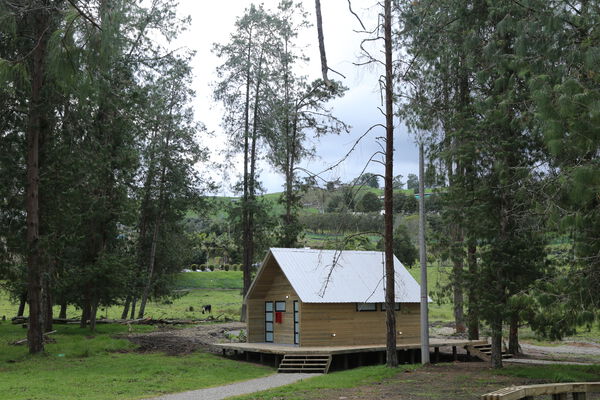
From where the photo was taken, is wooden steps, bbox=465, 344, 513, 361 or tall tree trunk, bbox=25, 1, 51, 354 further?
wooden steps, bbox=465, 344, 513, 361

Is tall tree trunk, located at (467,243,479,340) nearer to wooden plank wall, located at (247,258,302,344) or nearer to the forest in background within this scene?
the forest in background

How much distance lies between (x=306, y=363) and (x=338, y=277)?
4.48 m

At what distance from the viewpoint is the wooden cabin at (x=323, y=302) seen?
2033 centimetres

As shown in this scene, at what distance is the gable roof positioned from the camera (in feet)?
67.3

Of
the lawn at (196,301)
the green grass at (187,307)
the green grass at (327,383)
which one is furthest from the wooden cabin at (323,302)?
the green grass at (187,307)

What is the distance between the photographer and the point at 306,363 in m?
18.2

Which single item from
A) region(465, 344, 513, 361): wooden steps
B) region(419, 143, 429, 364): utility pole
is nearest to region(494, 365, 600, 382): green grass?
region(419, 143, 429, 364): utility pole

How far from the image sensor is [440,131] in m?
17.4

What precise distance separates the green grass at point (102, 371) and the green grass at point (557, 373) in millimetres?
6993

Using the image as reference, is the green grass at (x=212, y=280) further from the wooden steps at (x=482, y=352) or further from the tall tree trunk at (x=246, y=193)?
the wooden steps at (x=482, y=352)

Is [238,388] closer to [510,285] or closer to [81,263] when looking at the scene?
[510,285]

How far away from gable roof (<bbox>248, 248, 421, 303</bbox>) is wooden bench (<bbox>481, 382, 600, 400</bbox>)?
36.4ft

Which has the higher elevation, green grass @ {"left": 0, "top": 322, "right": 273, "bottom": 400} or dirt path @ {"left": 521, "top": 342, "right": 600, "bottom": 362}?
green grass @ {"left": 0, "top": 322, "right": 273, "bottom": 400}

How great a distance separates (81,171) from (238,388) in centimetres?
1011
